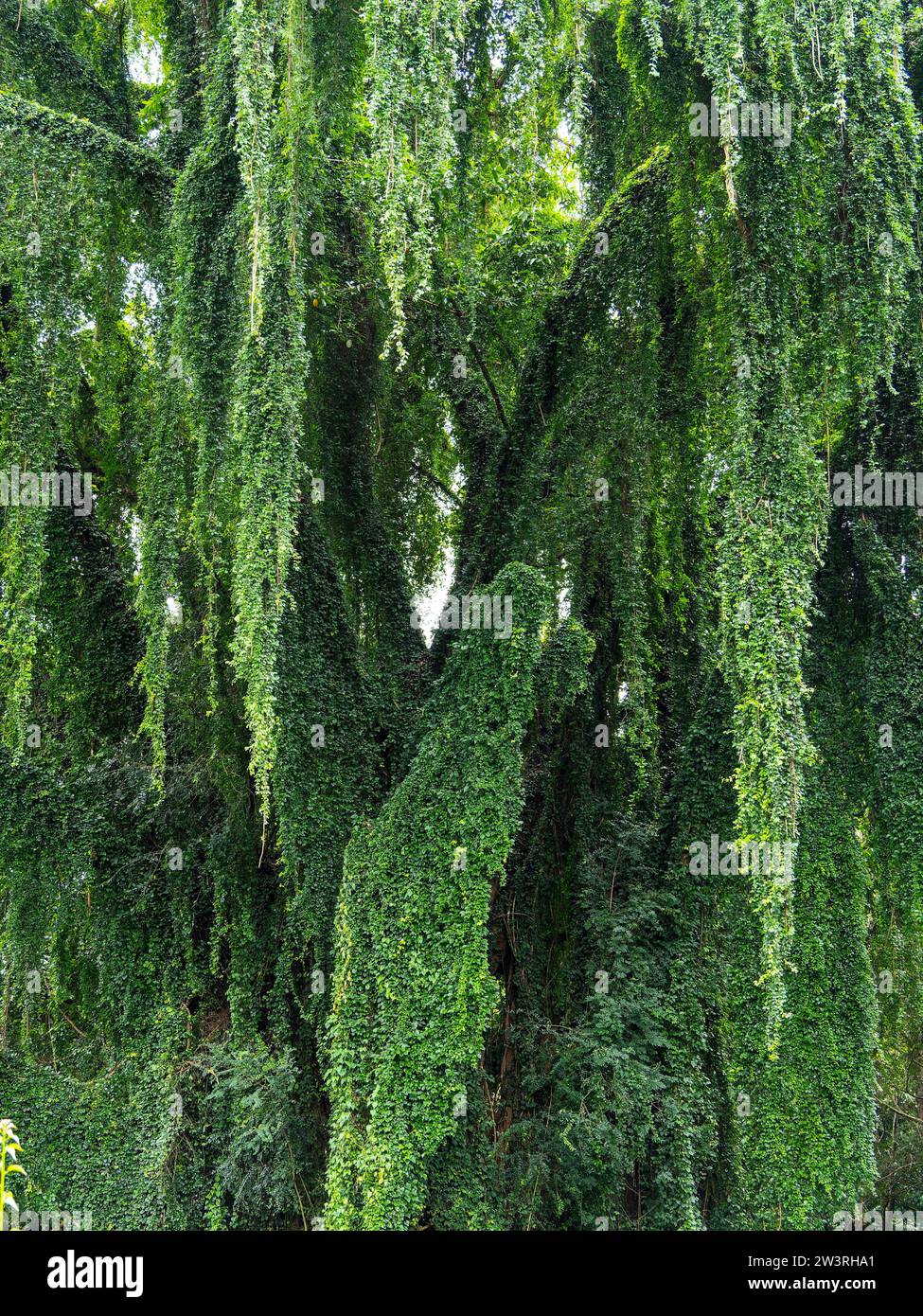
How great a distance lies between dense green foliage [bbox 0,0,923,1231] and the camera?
17.9 ft

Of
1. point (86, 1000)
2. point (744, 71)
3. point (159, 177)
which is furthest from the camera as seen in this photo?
point (86, 1000)

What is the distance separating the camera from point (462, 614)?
7.56 m

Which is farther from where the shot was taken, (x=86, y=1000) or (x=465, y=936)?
(x=86, y=1000)

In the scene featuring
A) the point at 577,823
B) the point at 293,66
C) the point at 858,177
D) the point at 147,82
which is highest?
the point at 147,82

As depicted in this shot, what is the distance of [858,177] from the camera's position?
546cm

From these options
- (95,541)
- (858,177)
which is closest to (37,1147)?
(95,541)

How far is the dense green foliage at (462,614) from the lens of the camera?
5.45 meters

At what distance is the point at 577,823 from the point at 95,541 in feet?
15.1

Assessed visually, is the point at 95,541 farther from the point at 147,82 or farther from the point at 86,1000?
the point at 147,82

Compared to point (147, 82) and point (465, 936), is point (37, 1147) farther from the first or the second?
point (147, 82)

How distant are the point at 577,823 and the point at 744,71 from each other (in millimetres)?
5432
